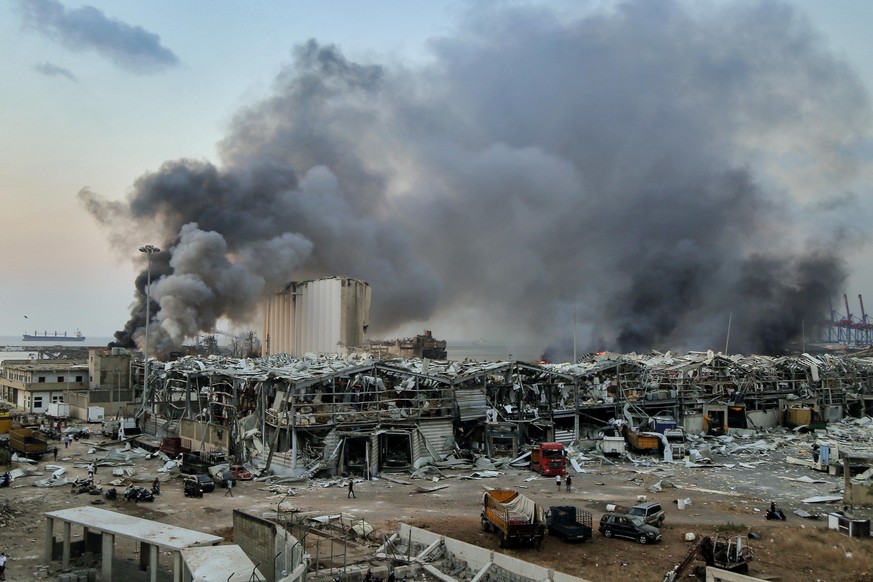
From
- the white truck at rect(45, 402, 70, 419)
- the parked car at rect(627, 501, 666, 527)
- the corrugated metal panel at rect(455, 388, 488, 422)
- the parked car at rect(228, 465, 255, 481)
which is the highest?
the corrugated metal panel at rect(455, 388, 488, 422)

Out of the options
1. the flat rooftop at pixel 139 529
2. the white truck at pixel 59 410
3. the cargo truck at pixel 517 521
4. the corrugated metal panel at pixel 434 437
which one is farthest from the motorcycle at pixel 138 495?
the white truck at pixel 59 410

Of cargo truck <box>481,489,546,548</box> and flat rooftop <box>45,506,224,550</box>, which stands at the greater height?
flat rooftop <box>45,506,224,550</box>

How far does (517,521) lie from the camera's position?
17.4 meters

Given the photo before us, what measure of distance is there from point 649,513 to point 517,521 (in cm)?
433

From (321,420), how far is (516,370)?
1116 centimetres

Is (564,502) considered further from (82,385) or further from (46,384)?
(46,384)

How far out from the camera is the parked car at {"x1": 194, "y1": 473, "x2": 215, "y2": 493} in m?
24.0

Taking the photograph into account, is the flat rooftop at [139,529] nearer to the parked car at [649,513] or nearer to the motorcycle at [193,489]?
the motorcycle at [193,489]

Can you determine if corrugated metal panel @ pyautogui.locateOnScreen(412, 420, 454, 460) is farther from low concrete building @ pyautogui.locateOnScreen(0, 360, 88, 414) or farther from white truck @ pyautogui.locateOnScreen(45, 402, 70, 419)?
low concrete building @ pyautogui.locateOnScreen(0, 360, 88, 414)

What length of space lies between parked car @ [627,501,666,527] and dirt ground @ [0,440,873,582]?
0.40 metres

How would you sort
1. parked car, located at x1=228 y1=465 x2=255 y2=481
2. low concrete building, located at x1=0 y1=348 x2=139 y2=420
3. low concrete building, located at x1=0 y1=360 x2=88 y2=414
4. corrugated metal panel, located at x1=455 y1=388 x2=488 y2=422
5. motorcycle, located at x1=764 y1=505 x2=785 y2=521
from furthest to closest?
low concrete building, located at x1=0 y1=360 x2=88 y2=414 → low concrete building, located at x1=0 y1=348 x2=139 y2=420 → corrugated metal panel, located at x1=455 y1=388 x2=488 y2=422 → parked car, located at x1=228 y1=465 x2=255 y2=481 → motorcycle, located at x1=764 y1=505 x2=785 y2=521

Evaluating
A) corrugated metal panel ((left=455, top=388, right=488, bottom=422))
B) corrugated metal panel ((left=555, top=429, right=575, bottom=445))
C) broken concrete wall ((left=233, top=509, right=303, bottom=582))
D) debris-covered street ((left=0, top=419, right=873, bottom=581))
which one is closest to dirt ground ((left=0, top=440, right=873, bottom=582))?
debris-covered street ((left=0, top=419, right=873, bottom=581))

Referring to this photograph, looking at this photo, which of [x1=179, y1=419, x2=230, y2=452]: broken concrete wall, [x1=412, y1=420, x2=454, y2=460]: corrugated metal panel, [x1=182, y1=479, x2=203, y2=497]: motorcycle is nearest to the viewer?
[x1=182, y1=479, x2=203, y2=497]: motorcycle

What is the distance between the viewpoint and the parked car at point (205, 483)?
24000 millimetres
